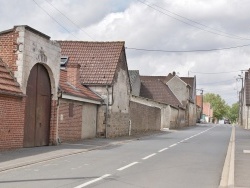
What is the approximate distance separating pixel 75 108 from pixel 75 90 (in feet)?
4.96

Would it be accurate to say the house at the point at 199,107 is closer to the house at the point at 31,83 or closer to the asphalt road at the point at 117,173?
the house at the point at 31,83

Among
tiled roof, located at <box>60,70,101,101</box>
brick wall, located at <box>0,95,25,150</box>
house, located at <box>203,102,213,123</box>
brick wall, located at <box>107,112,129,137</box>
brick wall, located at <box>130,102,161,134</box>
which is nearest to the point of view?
brick wall, located at <box>0,95,25,150</box>

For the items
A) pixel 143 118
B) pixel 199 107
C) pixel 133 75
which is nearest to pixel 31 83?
pixel 143 118

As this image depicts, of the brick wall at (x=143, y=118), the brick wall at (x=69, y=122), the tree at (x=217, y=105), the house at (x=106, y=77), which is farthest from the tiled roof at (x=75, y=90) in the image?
the tree at (x=217, y=105)

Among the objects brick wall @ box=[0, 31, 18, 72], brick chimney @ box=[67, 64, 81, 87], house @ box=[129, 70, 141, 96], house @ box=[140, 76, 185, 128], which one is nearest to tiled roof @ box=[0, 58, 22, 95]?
brick wall @ box=[0, 31, 18, 72]

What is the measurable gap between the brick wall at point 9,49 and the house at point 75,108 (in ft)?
13.4

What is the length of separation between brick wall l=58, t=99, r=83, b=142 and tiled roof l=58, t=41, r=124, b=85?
4902mm

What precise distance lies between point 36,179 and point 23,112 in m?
8.06

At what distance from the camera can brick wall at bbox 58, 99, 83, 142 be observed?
23094 millimetres

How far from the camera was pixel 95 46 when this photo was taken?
1326 inches

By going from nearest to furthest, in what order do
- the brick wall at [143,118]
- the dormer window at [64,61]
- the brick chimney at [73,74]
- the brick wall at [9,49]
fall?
the brick wall at [9,49] < the brick chimney at [73,74] < the dormer window at [64,61] < the brick wall at [143,118]

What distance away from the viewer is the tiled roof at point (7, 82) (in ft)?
57.5

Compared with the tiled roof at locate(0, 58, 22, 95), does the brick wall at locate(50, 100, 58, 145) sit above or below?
below

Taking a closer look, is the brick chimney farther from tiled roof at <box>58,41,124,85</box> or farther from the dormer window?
tiled roof at <box>58,41,124,85</box>
